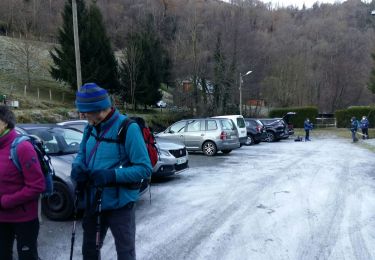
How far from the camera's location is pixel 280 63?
55844 mm

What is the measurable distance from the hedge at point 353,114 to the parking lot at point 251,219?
33.8 m

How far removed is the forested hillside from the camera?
43156mm

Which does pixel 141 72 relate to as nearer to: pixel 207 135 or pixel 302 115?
pixel 302 115

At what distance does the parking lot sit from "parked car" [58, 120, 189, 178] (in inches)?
13.3

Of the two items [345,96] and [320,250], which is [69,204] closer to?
[320,250]

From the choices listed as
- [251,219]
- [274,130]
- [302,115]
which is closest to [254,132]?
[274,130]

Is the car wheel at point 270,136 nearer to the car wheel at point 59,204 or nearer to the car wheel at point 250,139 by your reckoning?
the car wheel at point 250,139

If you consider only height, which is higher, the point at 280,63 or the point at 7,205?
the point at 280,63

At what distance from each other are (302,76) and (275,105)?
232 inches

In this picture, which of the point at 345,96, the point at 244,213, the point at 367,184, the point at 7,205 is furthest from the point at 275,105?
the point at 7,205

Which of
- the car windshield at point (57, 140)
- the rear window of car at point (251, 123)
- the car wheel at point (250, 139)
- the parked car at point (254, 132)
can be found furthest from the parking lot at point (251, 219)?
the rear window of car at point (251, 123)

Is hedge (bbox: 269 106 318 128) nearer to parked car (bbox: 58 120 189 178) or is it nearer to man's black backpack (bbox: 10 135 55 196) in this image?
parked car (bbox: 58 120 189 178)

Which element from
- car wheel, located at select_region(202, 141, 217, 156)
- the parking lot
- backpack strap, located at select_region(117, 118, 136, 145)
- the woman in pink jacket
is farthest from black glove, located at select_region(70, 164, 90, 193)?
car wheel, located at select_region(202, 141, 217, 156)

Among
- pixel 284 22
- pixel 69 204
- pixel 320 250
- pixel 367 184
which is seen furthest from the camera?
pixel 284 22
